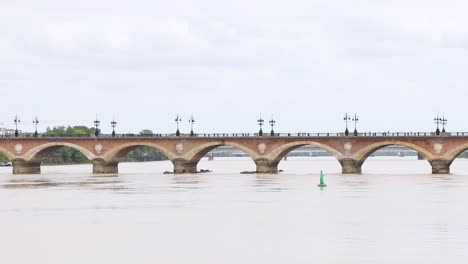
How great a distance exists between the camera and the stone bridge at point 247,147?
331 ft

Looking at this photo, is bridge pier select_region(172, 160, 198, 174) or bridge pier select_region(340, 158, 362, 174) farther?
bridge pier select_region(172, 160, 198, 174)

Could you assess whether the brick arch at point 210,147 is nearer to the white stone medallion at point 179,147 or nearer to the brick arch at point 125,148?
the white stone medallion at point 179,147

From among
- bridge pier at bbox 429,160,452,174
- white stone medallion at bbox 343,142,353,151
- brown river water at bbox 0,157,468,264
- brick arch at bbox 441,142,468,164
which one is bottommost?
brown river water at bbox 0,157,468,264

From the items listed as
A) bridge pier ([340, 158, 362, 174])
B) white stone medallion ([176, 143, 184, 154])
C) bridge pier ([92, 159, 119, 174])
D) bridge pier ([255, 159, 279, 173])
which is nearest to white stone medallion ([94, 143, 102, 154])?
bridge pier ([92, 159, 119, 174])

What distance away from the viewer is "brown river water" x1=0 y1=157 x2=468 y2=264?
32781 mm

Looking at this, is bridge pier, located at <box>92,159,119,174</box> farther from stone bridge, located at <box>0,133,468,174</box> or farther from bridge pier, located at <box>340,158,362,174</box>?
bridge pier, located at <box>340,158,362,174</box>

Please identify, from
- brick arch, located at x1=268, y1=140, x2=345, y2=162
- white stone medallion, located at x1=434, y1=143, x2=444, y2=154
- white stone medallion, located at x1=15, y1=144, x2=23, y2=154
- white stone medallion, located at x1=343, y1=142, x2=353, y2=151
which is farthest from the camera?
white stone medallion, located at x1=15, y1=144, x2=23, y2=154

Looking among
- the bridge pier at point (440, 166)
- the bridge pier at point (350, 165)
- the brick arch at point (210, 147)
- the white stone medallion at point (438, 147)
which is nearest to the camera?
the white stone medallion at point (438, 147)

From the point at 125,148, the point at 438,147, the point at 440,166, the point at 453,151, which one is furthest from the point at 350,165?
the point at 125,148

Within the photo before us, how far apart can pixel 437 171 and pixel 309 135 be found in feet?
52.5

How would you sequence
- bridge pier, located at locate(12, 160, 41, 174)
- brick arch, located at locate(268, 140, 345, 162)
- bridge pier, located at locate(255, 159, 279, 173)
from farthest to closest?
bridge pier, located at locate(12, 160, 41, 174), bridge pier, located at locate(255, 159, 279, 173), brick arch, located at locate(268, 140, 345, 162)

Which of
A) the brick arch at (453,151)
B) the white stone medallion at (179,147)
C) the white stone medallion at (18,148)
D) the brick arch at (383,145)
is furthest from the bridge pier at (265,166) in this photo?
the white stone medallion at (18,148)

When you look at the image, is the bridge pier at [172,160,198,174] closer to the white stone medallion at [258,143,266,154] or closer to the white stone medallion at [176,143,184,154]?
the white stone medallion at [176,143,184,154]

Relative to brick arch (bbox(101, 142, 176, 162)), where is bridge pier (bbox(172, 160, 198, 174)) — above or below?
below
